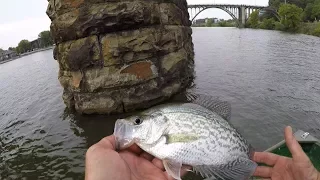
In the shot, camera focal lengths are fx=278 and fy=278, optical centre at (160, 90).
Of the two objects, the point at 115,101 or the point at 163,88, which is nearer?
the point at 115,101

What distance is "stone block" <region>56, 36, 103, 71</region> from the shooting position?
42.2 feet

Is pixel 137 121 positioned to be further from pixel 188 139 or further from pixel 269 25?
pixel 269 25

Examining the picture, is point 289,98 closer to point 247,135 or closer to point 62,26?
point 247,135

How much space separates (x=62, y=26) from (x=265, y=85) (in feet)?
41.7

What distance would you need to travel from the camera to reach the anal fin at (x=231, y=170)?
385 centimetres

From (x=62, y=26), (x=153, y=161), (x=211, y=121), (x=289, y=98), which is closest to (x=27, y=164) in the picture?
(x=62, y=26)

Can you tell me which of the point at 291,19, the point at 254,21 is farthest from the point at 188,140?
the point at 254,21

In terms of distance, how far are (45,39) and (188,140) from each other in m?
153

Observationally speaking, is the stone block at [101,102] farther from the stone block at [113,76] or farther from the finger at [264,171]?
the finger at [264,171]

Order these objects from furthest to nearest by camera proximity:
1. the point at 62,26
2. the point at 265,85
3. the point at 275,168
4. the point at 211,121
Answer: the point at 265,85 < the point at 62,26 < the point at 275,168 < the point at 211,121

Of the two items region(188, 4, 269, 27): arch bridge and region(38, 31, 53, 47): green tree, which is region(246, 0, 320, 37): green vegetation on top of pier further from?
region(38, 31, 53, 47): green tree

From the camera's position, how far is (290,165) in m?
4.50

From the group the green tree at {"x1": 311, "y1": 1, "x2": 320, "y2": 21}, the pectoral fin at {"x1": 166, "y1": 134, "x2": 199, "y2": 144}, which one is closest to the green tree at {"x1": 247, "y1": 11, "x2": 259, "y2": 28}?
the green tree at {"x1": 311, "y1": 1, "x2": 320, "y2": 21}

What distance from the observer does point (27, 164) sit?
10641 millimetres
